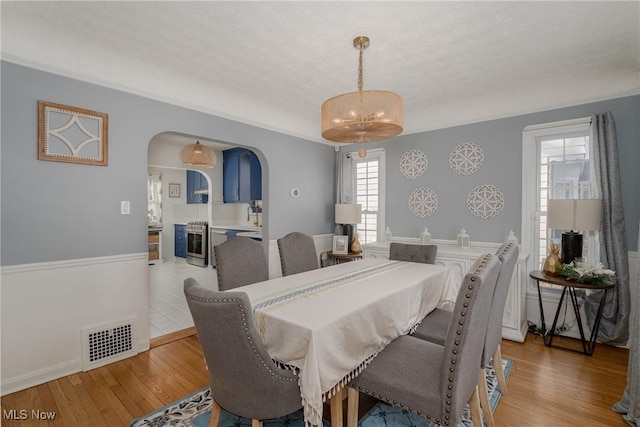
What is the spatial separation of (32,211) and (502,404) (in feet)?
11.9

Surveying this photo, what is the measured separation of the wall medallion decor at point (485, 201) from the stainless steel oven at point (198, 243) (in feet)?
17.1

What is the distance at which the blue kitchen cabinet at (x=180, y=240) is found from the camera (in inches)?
292

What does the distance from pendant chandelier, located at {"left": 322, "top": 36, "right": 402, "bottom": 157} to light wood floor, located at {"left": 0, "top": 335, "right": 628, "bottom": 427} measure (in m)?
2.06

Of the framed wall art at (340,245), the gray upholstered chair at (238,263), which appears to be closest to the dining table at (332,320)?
the gray upholstered chair at (238,263)

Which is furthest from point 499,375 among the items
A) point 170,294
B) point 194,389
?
point 170,294

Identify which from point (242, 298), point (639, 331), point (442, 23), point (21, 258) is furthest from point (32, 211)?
point (639, 331)

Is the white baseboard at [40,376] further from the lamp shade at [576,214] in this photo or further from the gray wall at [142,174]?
the lamp shade at [576,214]

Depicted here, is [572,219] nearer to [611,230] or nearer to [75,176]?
[611,230]

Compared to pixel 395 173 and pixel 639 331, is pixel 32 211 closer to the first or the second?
pixel 395 173

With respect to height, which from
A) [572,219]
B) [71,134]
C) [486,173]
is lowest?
[572,219]

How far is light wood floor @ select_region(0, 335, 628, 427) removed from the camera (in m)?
1.93

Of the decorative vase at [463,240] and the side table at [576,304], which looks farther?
the decorative vase at [463,240]

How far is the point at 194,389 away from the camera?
2240mm

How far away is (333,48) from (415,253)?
2031mm
